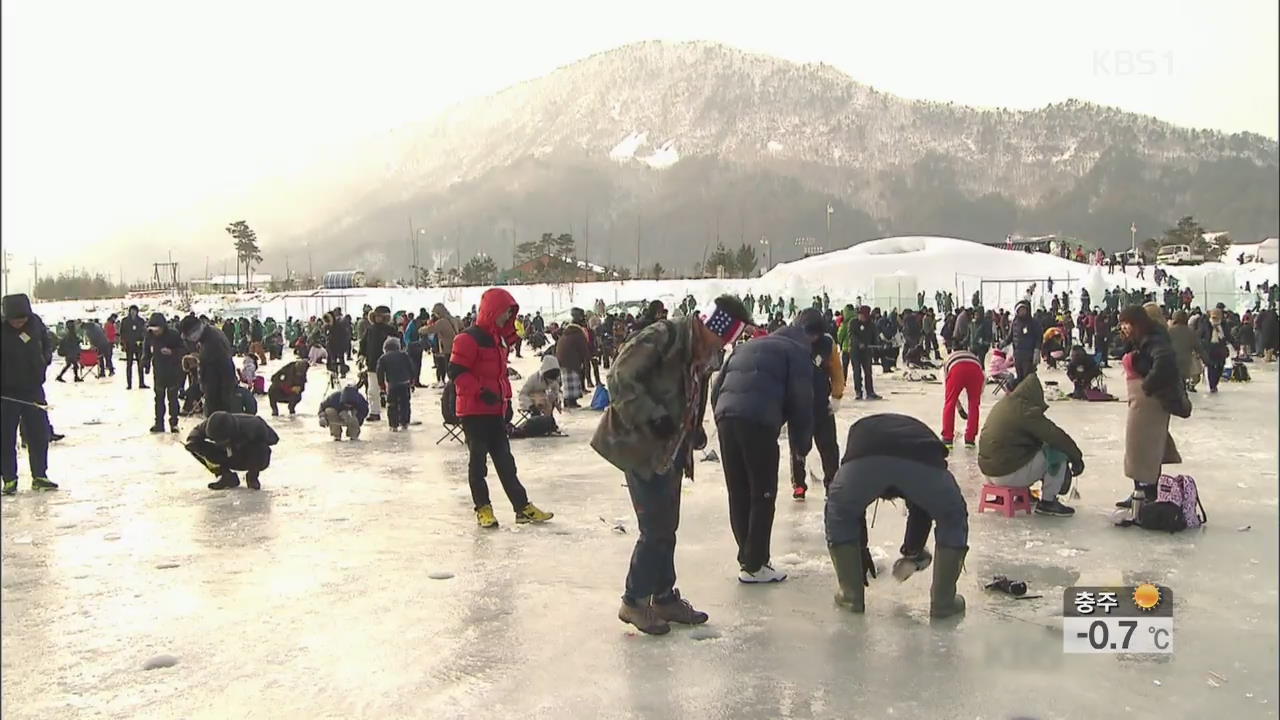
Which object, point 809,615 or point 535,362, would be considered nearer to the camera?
point 809,615

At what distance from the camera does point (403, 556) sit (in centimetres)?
552

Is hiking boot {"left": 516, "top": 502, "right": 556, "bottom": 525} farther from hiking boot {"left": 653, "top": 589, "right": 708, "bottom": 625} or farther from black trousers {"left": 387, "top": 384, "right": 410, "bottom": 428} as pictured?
black trousers {"left": 387, "top": 384, "right": 410, "bottom": 428}

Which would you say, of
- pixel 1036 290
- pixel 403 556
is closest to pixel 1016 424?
pixel 403 556

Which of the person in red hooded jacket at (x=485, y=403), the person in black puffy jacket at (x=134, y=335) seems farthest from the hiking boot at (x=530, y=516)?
the person in black puffy jacket at (x=134, y=335)

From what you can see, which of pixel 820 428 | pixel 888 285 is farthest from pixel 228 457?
pixel 888 285

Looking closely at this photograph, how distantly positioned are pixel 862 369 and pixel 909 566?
9555mm

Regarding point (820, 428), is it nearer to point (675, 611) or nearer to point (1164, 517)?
point (1164, 517)

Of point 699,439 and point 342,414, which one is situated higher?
point 699,439

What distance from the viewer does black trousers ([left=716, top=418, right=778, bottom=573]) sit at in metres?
4.74

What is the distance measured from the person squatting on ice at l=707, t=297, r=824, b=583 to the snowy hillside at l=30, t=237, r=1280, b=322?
26.4 m

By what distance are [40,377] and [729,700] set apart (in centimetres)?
640

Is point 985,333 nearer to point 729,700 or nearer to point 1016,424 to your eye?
point 1016,424

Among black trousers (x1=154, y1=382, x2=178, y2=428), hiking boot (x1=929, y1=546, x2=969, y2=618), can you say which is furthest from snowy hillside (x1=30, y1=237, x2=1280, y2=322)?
hiking boot (x1=929, y1=546, x2=969, y2=618)

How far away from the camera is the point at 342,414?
10352mm
